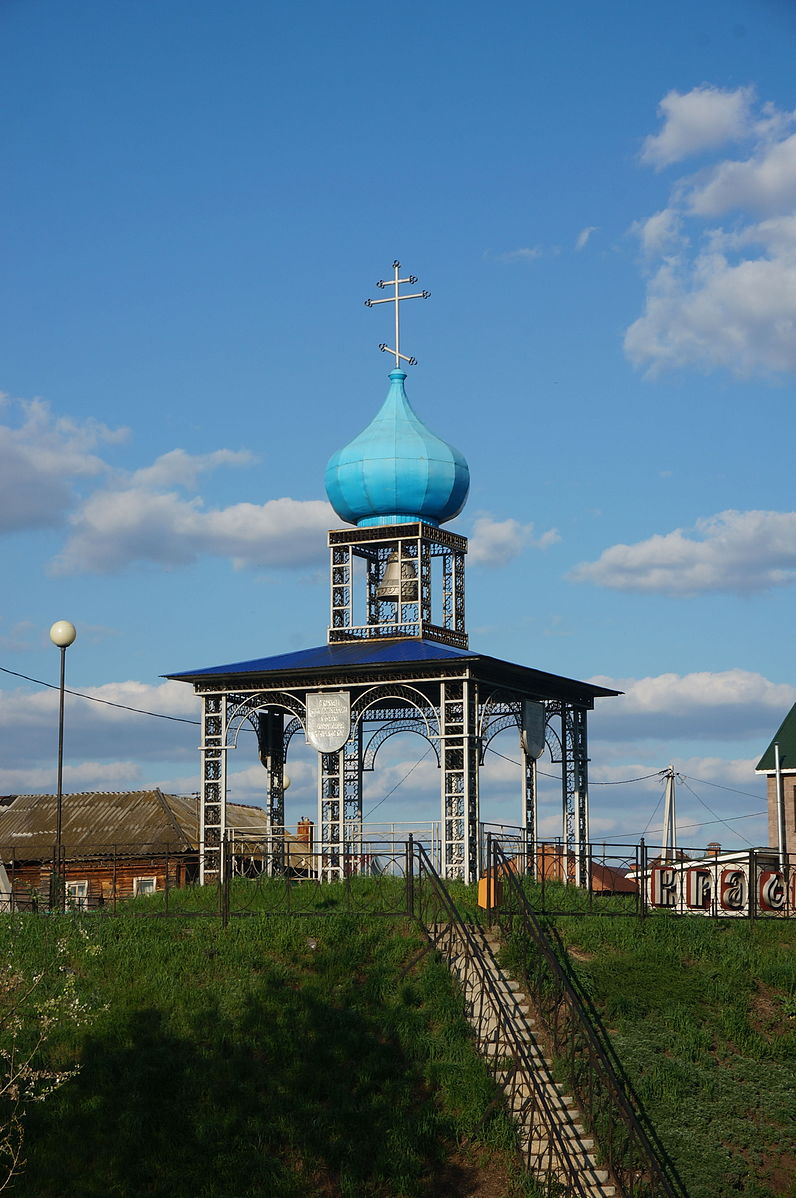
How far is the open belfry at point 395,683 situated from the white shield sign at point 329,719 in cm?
3

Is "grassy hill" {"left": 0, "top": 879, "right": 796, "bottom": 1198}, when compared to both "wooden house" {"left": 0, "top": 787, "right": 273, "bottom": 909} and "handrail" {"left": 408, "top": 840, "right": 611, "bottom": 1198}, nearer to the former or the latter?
"handrail" {"left": 408, "top": 840, "right": 611, "bottom": 1198}

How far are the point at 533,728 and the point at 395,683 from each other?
4.29m

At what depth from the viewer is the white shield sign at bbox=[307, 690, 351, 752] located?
3494cm

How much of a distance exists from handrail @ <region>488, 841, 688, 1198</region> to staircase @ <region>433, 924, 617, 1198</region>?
0.25 meters

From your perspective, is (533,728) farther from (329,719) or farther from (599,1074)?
(599,1074)

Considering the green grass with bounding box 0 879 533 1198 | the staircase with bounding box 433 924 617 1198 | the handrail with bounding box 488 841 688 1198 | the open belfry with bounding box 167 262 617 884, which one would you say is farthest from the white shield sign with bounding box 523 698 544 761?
the staircase with bounding box 433 924 617 1198

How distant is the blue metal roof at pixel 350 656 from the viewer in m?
33.9

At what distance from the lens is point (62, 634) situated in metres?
29.8

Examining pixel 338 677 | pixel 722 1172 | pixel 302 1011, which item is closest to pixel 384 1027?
pixel 302 1011

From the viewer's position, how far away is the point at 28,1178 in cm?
1912

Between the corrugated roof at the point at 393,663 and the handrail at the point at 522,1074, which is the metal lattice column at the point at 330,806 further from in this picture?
the handrail at the point at 522,1074

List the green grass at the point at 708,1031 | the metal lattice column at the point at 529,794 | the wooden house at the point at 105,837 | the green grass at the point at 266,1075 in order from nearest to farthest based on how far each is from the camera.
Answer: the green grass at the point at 266,1075, the green grass at the point at 708,1031, the metal lattice column at the point at 529,794, the wooden house at the point at 105,837

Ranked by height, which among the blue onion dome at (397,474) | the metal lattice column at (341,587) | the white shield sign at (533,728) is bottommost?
the white shield sign at (533,728)

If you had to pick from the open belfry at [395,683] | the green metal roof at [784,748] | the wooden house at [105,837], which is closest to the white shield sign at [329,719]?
the open belfry at [395,683]
